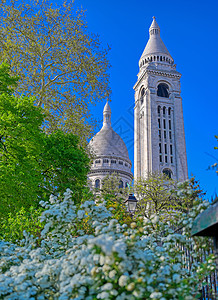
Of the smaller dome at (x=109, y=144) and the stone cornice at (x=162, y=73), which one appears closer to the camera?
the stone cornice at (x=162, y=73)

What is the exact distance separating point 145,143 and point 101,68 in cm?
3903

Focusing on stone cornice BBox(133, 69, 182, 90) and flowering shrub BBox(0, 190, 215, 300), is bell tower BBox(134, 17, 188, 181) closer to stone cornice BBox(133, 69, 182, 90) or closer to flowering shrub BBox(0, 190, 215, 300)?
stone cornice BBox(133, 69, 182, 90)

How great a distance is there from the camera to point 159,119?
6103 centimetres

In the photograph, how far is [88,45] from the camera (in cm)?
1989

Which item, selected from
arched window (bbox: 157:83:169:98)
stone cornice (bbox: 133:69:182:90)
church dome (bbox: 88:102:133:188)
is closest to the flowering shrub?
stone cornice (bbox: 133:69:182:90)

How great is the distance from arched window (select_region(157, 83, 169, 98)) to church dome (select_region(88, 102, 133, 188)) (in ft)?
62.0

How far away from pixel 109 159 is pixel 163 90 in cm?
2110

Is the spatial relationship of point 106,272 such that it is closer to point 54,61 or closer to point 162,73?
point 54,61

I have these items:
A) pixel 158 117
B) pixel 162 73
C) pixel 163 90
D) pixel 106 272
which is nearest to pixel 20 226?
pixel 106 272

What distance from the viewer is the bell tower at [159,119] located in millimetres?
57656

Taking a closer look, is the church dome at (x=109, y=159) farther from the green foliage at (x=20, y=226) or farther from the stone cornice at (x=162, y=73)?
the green foliage at (x=20, y=226)

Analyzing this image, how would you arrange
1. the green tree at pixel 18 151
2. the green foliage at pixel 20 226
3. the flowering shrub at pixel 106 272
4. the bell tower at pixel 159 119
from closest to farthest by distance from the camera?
the flowering shrub at pixel 106 272 → the green foliage at pixel 20 226 → the green tree at pixel 18 151 → the bell tower at pixel 159 119

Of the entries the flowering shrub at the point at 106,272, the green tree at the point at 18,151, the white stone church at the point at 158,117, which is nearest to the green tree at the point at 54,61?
the green tree at the point at 18,151

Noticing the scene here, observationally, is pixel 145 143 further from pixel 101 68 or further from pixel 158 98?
pixel 101 68
